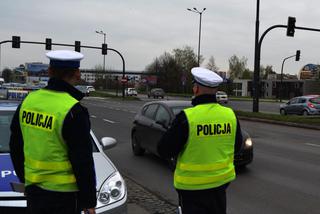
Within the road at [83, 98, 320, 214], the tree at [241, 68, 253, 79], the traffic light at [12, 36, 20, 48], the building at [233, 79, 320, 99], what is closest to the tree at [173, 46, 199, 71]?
the building at [233, 79, 320, 99]

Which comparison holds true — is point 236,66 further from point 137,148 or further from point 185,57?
point 137,148

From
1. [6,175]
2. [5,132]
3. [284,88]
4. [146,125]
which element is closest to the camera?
[6,175]

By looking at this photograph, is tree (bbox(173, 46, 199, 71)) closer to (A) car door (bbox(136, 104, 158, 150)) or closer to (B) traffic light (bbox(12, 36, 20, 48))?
(B) traffic light (bbox(12, 36, 20, 48))

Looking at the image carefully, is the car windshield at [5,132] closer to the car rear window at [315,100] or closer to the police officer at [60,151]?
the police officer at [60,151]

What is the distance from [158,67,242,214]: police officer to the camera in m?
3.33

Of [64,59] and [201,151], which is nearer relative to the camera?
[64,59]

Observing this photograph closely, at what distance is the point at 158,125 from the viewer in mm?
10742

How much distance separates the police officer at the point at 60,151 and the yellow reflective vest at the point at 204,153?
73 centimetres

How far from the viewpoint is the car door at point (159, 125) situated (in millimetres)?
10354

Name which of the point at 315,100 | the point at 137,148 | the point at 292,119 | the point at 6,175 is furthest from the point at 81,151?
the point at 315,100

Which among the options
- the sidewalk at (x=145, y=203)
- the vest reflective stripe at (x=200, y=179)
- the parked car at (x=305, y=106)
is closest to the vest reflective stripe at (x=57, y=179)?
the vest reflective stripe at (x=200, y=179)

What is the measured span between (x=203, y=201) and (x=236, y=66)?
5870 inches

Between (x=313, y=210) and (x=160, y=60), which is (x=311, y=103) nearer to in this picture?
(x=313, y=210)

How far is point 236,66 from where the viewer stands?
150 meters
